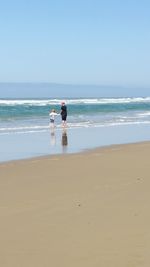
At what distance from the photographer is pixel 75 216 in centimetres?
557

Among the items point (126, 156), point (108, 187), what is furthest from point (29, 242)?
point (126, 156)

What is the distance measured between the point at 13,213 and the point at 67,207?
0.65 m

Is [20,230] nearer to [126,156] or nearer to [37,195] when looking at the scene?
[37,195]

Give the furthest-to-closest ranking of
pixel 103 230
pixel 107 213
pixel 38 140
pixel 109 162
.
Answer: pixel 38 140 < pixel 109 162 < pixel 107 213 < pixel 103 230

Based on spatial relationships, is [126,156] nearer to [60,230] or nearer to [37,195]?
[37,195]

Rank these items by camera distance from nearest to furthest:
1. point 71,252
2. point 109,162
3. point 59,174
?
1. point 71,252
2. point 59,174
3. point 109,162

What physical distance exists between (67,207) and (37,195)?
0.91m

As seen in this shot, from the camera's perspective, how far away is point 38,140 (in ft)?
55.2

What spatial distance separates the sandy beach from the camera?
431 centimetres

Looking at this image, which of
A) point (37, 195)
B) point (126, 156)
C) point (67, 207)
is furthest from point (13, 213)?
point (126, 156)

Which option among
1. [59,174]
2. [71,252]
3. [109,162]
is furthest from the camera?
[109,162]

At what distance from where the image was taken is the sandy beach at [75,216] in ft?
14.1

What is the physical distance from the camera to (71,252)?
441 cm

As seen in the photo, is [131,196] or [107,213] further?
[131,196]
